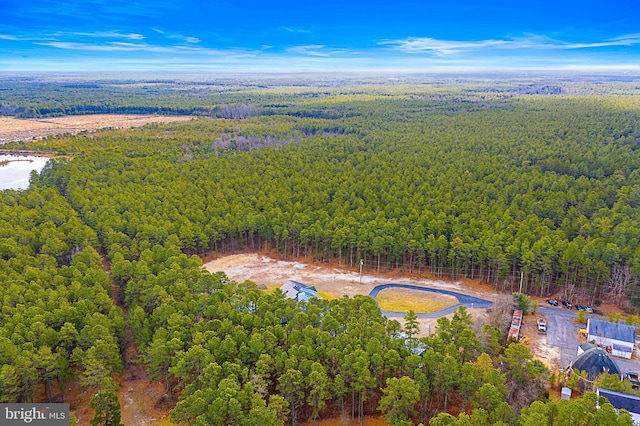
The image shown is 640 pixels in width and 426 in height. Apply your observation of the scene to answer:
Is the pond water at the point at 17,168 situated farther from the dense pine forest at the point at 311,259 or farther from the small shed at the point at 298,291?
the small shed at the point at 298,291

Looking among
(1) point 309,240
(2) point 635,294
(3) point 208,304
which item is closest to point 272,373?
(3) point 208,304

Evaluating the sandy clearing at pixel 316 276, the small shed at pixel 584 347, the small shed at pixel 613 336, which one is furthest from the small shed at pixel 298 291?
the small shed at pixel 613 336

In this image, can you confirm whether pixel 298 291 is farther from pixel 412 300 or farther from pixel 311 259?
pixel 311 259

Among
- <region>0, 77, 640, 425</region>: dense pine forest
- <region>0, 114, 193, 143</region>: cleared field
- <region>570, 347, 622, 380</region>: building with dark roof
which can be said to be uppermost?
<region>0, 114, 193, 143</region>: cleared field

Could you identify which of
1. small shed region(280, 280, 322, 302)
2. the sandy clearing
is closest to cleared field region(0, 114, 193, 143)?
the sandy clearing

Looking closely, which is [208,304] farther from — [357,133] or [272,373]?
[357,133]

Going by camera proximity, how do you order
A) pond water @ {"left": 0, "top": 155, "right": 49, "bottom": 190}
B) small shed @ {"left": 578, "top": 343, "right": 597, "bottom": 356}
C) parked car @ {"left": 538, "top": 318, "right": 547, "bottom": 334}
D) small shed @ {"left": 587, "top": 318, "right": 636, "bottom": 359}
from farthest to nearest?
pond water @ {"left": 0, "top": 155, "right": 49, "bottom": 190} < parked car @ {"left": 538, "top": 318, "right": 547, "bottom": 334} < small shed @ {"left": 587, "top": 318, "right": 636, "bottom": 359} < small shed @ {"left": 578, "top": 343, "right": 597, "bottom": 356}

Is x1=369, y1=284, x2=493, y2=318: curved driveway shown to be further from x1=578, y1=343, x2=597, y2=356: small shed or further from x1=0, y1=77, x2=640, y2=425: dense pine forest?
x1=578, y1=343, x2=597, y2=356: small shed
